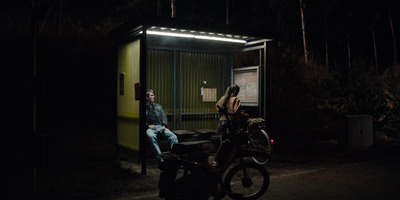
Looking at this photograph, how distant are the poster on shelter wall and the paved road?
215 centimetres

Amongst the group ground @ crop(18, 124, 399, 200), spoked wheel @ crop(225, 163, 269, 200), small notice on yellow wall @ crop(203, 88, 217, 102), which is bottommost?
ground @ crop(18, 124, 399, 200)

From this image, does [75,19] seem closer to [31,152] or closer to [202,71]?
[202,71]

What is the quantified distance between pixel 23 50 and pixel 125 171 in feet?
30.4

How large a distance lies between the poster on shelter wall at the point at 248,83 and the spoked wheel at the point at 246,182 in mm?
4212

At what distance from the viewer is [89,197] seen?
17.2 feet

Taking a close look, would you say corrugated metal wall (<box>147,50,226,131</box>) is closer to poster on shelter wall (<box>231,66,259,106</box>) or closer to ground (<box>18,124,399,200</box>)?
poster on shelter wall (<box>231,66,259,106</box>)

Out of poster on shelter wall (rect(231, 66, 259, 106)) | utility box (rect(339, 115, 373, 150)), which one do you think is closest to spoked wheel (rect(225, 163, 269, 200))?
poster on shelter wall (rect(231, 66, 259, 106))

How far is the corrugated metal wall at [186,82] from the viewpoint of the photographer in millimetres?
9156

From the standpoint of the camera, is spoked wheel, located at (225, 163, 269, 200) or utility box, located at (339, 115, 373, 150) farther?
utility box, located at (339, 115, 373, 150)

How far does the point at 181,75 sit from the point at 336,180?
4.93m

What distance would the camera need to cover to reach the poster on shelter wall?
9.23 m

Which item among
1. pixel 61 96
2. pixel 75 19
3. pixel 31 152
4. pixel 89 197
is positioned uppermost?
pixel 75 19

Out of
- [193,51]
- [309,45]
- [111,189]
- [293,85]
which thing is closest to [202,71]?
[193,51]

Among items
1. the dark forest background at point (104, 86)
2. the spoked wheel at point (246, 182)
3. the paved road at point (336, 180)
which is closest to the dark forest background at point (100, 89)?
the dark forest background at point (104, 86)
